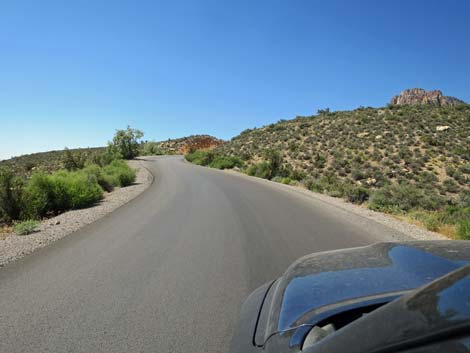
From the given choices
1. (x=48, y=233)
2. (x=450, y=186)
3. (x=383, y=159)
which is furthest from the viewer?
(x=383, y=159)

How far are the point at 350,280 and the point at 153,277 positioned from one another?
402cm

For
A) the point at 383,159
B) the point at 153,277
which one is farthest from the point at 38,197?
the point at 383,159

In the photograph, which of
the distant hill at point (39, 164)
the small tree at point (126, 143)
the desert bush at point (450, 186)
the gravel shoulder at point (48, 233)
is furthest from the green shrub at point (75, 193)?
the small tree at point (126, 143)

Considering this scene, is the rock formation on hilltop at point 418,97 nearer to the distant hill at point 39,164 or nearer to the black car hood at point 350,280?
the distant hill at point 39,164

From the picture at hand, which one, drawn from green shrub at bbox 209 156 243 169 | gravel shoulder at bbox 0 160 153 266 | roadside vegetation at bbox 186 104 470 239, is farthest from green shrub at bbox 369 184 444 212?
green shrub at bbox 209 156 243 169

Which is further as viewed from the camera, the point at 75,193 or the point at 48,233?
the point at 75,193

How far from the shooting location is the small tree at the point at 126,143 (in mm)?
55987

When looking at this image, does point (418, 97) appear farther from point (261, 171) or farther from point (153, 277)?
point (153, 277)

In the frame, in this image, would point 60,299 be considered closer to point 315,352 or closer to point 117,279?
point 117,279

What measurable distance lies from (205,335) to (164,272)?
6.94 ft

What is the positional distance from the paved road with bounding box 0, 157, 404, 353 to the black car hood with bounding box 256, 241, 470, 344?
5.54 ft

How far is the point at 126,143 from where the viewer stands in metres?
57.3

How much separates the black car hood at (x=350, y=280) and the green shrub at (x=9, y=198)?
12183mm

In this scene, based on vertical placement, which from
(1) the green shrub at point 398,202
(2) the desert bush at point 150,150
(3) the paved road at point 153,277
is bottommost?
(3) the paved road at point 153,277
